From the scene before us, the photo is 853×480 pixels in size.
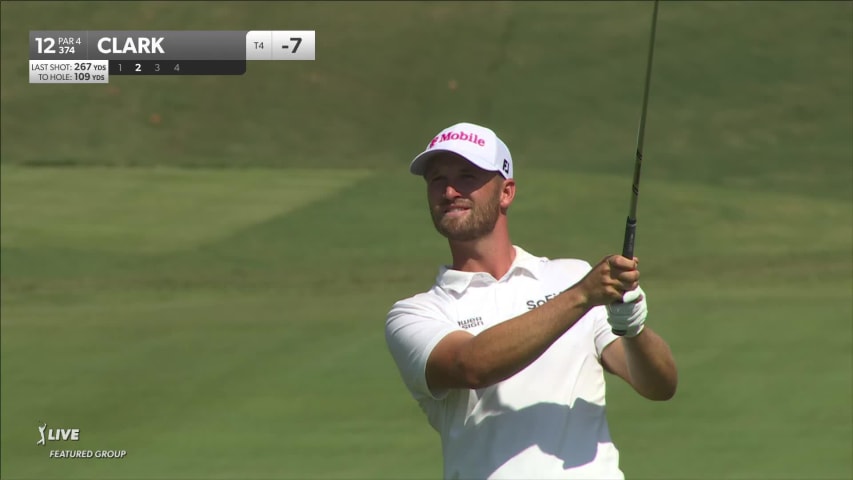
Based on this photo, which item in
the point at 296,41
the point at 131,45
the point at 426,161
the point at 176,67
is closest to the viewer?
the point at 426,161

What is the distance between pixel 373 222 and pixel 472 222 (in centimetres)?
1764

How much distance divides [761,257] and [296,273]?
6462 mm

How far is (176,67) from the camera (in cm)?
2677

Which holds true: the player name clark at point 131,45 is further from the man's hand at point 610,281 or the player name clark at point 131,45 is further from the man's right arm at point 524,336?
the man's hand at point 610,281

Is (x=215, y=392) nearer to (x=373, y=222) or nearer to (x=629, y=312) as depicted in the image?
(x=629, y=312)

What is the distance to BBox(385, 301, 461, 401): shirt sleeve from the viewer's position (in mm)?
5125

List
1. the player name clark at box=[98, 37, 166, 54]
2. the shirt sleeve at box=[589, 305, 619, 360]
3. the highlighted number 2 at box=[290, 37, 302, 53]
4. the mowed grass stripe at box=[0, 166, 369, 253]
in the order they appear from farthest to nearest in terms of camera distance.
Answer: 1. the highlighted number 2 at box=[290, 37, 302, 53]
2. the mowed grass stripe at box=[0, 166, 369, 253]
3. the player name clark at box=[98, 37, 166, 54]
4. the shirt sleeve at box=[589, 305, 619, 360]

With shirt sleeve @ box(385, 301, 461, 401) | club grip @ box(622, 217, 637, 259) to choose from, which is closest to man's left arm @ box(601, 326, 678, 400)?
club grip @ box(622, 217, 637, 259)

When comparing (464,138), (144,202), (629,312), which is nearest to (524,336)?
(629,312)

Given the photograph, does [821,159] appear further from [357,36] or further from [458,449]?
[458,449]

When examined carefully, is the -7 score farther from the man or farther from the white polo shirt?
the white polo shirt

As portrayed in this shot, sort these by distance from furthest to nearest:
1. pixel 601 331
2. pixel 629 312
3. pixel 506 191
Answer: pixel 506 191, pixel 601 331, pixel 629 312

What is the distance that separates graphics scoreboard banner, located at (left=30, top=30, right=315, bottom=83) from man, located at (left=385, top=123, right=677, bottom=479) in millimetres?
16344

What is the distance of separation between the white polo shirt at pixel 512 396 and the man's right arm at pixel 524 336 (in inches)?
6.8
